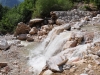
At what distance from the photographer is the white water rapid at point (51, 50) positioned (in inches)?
535

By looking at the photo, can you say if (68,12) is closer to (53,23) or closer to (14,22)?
(53,23)

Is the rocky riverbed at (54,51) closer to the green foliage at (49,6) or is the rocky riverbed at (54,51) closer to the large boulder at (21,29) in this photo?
the large boulder at (21,29)

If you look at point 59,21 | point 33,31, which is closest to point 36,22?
point 33,31

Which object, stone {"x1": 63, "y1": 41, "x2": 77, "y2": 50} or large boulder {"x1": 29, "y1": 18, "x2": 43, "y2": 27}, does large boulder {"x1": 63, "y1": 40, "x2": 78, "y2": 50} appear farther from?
large boulder {"x1": 29, "y1": 18, "x2": 43, "y2": 27}

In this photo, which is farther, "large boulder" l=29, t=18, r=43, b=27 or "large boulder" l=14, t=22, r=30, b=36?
"large boulder" l=29, t=18, r=43, b=27

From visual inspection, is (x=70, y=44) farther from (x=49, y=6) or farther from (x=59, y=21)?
(x=49, y=6)

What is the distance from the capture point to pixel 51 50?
1653 centimetres

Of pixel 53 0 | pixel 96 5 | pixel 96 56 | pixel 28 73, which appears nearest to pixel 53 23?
pixel 53 0

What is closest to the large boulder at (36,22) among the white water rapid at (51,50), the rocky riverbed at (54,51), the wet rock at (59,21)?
the rocky riverbed at (54,51)

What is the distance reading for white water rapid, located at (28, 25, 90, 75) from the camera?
13602 millimetres

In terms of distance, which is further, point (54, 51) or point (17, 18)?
point (17, 18)

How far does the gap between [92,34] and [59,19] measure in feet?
22.5

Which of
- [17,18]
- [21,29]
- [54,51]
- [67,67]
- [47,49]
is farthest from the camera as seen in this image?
[17,18]

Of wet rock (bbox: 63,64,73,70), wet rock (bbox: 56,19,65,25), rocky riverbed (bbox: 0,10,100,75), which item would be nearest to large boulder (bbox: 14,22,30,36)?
rocky riverbed (bbox: 0,10,100,75)
